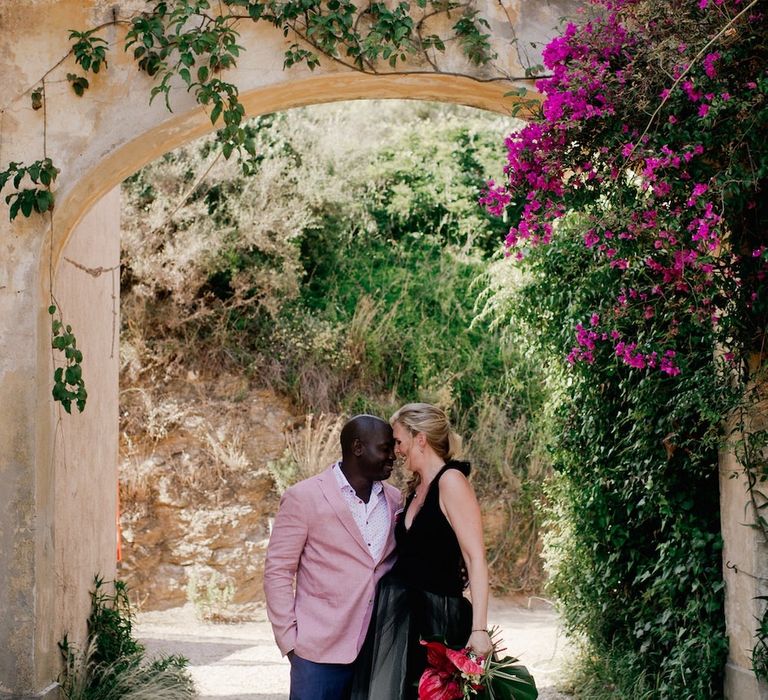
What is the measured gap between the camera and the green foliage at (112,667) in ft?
17.7

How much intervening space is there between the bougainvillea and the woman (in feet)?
3.21

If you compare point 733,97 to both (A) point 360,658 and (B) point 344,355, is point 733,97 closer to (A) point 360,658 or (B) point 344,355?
(A) point 360,658

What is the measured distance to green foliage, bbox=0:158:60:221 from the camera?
4.82 metres

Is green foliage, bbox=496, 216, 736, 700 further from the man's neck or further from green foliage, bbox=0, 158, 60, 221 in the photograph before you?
green foliage, bbox=0, 158, 60, 221

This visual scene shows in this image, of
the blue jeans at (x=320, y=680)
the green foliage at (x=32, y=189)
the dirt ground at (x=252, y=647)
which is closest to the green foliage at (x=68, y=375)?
the green foliage at (x=32, y=189)

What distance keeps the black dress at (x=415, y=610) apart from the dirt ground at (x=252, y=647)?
123 inches

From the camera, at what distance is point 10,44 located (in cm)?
501

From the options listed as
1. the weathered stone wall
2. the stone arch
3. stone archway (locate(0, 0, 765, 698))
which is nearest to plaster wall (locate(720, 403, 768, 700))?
stone archway (locate(0, 0, 765, 698))

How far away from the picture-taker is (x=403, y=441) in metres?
4.29

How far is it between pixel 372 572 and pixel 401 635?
0.98ft

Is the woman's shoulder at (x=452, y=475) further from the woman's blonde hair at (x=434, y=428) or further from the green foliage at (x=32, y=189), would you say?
the green foliage at (x=32, y=189)

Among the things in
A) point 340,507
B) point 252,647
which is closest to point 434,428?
point 340,507

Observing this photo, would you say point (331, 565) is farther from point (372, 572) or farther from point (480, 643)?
point (480, 643)

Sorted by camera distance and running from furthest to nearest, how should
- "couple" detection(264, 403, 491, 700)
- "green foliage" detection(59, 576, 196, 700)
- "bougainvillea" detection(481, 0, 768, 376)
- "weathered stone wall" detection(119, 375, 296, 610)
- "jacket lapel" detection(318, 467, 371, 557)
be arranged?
"weathered stone wall" detection(119, 375, 296, 610) → "green foliage" detection(59, 576, 196, 700) → "jacket lapel" detection(318, 467, 371, 557) → "couple" detection(264, 403, 491, 700) → "bougainvillea" detection(481, 0, 768, 376)
